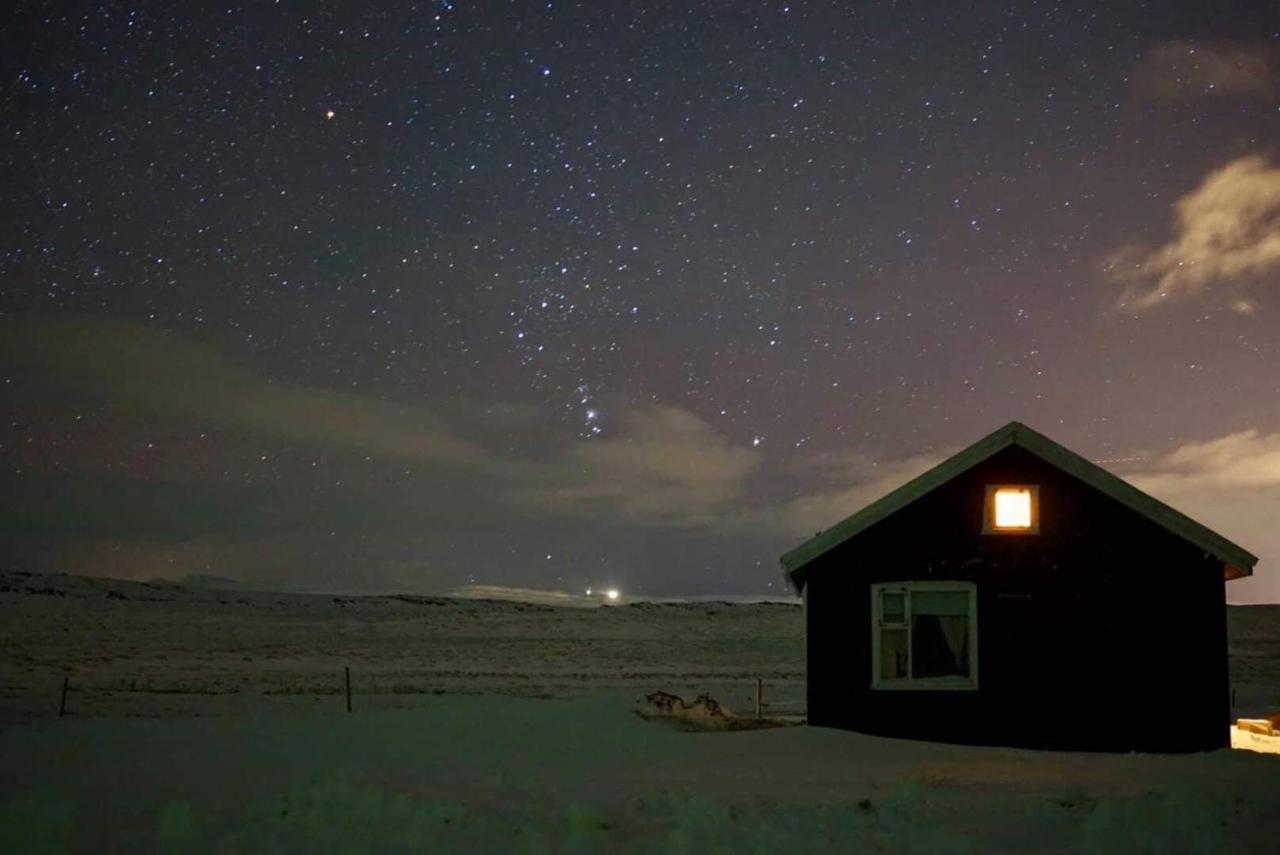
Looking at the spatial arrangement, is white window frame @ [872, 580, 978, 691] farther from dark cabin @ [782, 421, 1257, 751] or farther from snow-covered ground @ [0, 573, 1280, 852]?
snow-covered ground @ [0, 573, 1280, 852]

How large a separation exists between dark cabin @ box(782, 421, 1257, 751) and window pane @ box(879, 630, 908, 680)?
23 mm

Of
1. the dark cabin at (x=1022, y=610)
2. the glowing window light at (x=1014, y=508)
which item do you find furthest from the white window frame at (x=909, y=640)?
the glowing window light at (x=1014, y=508)

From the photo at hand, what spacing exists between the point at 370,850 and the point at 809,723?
33.3ft

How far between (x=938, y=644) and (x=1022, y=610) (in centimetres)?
142

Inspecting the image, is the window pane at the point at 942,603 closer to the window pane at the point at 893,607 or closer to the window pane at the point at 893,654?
the window pane at the point at 893,607

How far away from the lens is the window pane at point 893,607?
17797 millimetres

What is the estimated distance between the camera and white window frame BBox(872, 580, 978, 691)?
17.6 meters

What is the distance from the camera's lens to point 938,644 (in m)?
17.9

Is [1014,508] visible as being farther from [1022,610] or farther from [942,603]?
[942,603]

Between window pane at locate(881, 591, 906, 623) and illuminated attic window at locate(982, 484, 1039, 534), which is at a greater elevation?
illuminated attic window at locate(982, 484, 1039, 534)

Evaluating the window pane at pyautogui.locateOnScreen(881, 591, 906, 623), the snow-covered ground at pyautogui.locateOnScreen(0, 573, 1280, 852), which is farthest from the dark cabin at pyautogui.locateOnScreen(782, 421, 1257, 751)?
the snow-covered ground at pyautogui.locateOnScreen(0, 573, 1280, 852)

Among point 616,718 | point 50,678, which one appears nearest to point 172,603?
point 50,678

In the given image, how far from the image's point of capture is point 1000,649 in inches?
691

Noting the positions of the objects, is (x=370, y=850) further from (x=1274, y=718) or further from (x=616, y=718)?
(x=1274, y=718)
